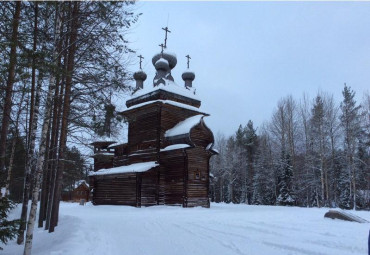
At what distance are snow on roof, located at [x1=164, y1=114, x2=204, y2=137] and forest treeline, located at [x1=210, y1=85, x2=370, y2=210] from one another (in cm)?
1230

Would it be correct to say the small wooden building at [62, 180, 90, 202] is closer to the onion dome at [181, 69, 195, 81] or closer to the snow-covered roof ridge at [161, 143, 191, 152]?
the onion dome at [181, 69, 195, 81]

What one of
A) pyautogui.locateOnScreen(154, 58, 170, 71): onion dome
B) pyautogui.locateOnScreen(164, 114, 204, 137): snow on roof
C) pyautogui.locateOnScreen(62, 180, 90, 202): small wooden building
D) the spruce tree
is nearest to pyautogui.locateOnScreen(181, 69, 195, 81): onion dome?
pyautogui.locateOnScreen(154, 58, 170, 71): onion dome

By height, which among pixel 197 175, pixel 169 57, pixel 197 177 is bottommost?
pixel 197 177

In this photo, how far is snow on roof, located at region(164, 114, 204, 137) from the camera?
23.7m

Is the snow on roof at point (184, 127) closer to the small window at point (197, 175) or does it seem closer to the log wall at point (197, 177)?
the log wall at point (197, 177)

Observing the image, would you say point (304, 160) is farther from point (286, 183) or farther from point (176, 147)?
point (176, 147)

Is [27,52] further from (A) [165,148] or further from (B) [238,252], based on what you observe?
(A) [165,148]

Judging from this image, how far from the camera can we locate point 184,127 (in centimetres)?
2416

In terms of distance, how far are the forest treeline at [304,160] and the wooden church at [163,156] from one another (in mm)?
11416

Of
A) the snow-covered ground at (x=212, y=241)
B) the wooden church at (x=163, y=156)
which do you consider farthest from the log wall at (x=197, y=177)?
the snow-covered ground at (x=212, y=241)

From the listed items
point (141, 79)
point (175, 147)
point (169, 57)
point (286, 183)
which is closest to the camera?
point (175, 147)

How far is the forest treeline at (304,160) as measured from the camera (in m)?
30.5

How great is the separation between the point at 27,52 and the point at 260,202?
130ft

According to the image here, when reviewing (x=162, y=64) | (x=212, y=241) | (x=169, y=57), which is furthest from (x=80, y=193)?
(x=212, y=241)
